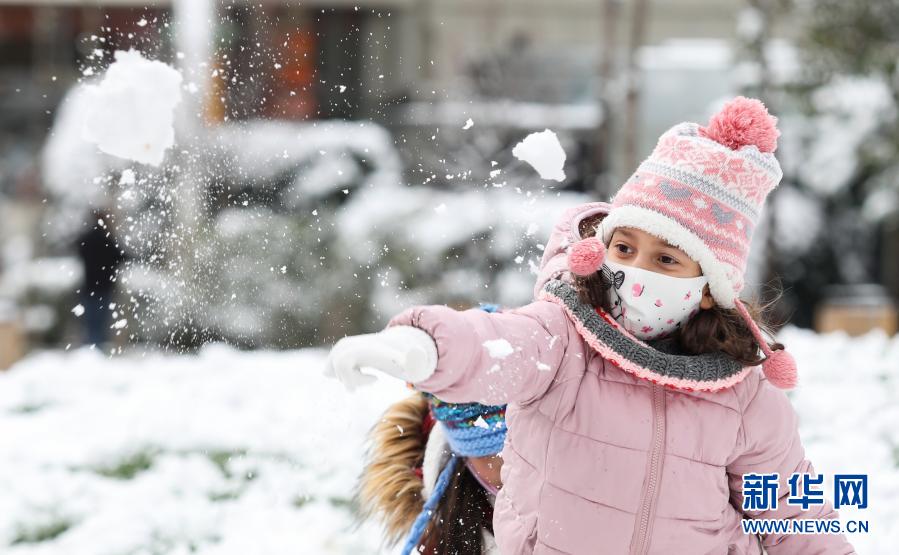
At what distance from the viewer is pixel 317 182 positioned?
19.5 ft

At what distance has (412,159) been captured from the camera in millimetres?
6336

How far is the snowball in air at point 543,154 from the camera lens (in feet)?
7.16

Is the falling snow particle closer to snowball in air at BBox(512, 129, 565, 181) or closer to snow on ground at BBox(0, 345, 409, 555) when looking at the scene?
snow on ground at BBox(0, 345, 409, 555)

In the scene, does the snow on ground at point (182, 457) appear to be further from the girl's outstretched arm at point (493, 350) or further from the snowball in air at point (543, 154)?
the snowball in air at point (543, 154)

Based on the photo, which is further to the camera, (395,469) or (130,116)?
(130,116)

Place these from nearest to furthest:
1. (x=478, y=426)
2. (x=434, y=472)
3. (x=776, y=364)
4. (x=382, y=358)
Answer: (x=382, y=358), (x=776, y=364), (x=478, y=426), (x=434, y=472)

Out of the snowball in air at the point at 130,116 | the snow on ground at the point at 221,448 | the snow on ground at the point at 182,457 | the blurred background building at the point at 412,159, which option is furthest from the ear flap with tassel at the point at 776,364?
the blurred background building at the point at 412,159

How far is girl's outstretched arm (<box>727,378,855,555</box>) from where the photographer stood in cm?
187

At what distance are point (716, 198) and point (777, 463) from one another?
53cm

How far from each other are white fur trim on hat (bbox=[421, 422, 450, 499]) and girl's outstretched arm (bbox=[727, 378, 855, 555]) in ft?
2.17

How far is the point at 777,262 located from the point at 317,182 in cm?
351

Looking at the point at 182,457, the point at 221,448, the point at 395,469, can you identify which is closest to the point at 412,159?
the point at 221,448

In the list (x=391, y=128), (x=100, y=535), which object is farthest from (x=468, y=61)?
(x=100, y=535)

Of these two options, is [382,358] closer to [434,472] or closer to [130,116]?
[434,472]
